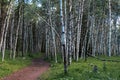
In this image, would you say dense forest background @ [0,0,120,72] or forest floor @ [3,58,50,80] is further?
dense forest background @ [0,0,120,72]

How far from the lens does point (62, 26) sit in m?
17.4

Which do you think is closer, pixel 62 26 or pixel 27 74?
pixel 62 26

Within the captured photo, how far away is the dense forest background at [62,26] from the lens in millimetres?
26219

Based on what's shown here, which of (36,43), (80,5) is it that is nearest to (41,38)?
(36,43)

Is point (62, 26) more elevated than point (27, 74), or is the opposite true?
point (62, 26)

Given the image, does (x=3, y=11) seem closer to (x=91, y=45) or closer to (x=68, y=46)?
(x=68, y=46)

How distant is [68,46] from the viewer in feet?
83.7

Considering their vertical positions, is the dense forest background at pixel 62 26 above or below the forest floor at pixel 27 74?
above

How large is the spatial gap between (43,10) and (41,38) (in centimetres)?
1938

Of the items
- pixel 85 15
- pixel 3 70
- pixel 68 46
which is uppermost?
pixel 85 15

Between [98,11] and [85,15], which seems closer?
[85,15]

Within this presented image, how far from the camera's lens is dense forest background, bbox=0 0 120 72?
26219 millimetres

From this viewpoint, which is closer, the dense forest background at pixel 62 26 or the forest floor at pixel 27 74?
the forest floor at pixel 27 74

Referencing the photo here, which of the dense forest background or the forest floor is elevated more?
the dense forest background
